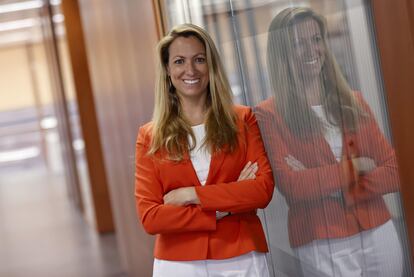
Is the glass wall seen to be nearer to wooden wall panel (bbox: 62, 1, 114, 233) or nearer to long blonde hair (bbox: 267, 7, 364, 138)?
long blonde hair (bbox: 267, 7, 364, 138)

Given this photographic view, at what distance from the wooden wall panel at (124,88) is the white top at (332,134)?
6.54 feet

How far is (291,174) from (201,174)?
348 millimetres

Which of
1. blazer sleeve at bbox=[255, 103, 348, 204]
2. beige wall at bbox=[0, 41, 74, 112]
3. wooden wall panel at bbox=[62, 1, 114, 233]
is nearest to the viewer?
blazer sleeve at bbox=[255, 103, 348, 204]

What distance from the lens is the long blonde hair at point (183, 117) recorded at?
303cm

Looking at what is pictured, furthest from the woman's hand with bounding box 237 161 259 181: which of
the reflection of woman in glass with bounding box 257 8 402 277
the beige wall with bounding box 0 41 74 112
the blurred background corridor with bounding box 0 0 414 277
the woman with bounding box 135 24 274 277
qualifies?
the beige wall with bounding box 0 41 74 112

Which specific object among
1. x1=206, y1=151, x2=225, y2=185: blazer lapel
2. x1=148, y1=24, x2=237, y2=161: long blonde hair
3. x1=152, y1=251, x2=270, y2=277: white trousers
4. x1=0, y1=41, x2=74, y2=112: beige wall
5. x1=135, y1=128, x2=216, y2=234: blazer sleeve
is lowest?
x1=152, y1=251, x2=270, y2=277: white trousers

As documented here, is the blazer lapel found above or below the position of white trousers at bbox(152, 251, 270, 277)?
above

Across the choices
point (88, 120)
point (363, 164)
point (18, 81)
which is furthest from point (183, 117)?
point (18, 81)

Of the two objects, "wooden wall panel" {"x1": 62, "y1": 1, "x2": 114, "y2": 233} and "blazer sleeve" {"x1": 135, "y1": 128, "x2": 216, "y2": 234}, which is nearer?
"blazer sleeve" {"x1": 135, "y1": 128, "x2": 216, "y2": 234}

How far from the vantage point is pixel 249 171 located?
3.06 meters

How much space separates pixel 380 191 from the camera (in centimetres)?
254

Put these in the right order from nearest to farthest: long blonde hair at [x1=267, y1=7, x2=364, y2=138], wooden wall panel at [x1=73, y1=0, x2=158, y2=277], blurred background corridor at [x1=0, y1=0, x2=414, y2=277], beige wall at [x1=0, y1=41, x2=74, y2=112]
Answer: blurred background corridor at [x1=0, y1=0, x2=414, y2=277] → long blonde hair at [x1=267, y1=7, x2=364, y2=138] → wooden wall panel at [x1=73, y1=0, x2=158, y2=277] → beige wall at [x1=0, y1=41, x2=74, y2=112]

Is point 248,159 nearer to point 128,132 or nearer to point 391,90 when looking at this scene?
point 391,90

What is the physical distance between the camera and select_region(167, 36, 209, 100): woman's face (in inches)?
122
